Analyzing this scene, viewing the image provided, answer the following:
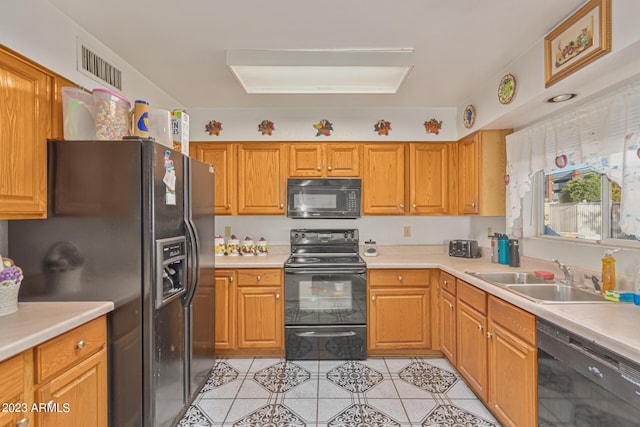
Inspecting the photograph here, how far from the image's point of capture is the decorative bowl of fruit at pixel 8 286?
142 cm

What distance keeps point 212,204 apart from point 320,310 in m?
1.28

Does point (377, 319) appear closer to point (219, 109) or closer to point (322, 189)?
point (322, 189)

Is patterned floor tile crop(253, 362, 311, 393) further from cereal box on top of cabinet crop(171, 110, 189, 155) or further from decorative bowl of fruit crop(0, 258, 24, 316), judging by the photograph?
cereal box on top of cabinet crop(171, 110, 189, 155)

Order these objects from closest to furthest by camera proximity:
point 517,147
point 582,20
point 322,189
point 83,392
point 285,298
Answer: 1. point 83,392
2. point 582,20
3. point 517,147
4. point 285,298
5. point 322,189

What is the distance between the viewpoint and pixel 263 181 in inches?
129

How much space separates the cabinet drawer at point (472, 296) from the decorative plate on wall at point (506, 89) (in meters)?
1.33

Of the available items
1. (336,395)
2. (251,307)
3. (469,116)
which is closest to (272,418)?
(336,395)

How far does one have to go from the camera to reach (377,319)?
9.48 feet

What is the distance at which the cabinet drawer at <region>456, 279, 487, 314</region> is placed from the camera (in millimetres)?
2117

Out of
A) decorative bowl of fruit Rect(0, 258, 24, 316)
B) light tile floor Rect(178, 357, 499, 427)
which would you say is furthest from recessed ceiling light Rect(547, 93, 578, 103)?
decorative bowl of fruit Rect(0, 258, 24, 316)

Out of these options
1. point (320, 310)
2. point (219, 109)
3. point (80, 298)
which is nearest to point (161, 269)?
point (80, 298)

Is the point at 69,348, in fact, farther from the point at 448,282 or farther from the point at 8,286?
the point at 448,282

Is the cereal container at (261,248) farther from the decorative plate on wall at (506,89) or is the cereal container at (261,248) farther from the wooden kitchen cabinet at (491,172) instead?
the decorative plate on wall at (506,89)

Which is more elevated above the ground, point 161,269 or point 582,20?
point 582,20
